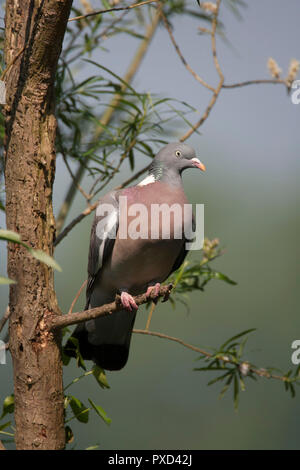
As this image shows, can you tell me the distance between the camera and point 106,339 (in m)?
2.12

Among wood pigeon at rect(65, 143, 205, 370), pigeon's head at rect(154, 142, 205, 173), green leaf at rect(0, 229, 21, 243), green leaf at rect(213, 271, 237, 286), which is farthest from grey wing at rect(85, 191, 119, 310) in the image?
green leaf at rect(0, 229, 21, 243)

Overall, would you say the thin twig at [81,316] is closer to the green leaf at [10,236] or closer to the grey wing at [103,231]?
the grey wing at [103,231]

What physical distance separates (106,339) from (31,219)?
2.50 feet

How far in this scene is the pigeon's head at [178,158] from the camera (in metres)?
2.00

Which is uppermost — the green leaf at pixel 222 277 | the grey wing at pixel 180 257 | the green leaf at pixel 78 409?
the grey wing at pixel 180 257

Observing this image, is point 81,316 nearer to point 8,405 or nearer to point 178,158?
point 8,405

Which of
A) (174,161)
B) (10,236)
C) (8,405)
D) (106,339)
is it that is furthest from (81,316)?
(174,161)

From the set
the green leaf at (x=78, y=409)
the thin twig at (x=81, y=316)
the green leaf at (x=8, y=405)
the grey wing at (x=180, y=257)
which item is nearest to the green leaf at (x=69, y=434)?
the green leaf at (x=78, y=409)

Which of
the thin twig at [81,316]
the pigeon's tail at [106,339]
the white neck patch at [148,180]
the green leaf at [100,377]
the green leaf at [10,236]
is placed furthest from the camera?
the pigeon's tail at [106,339]

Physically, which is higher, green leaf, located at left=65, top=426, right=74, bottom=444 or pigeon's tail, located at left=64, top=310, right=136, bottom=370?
pigeon's tail, located at left=64, top=310, right=136, bottom=370

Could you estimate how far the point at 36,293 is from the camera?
59.7 inches

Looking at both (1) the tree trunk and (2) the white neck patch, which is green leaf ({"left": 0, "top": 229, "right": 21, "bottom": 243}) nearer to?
(1) the tree trunk

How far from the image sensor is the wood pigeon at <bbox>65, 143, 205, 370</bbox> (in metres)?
1.84
